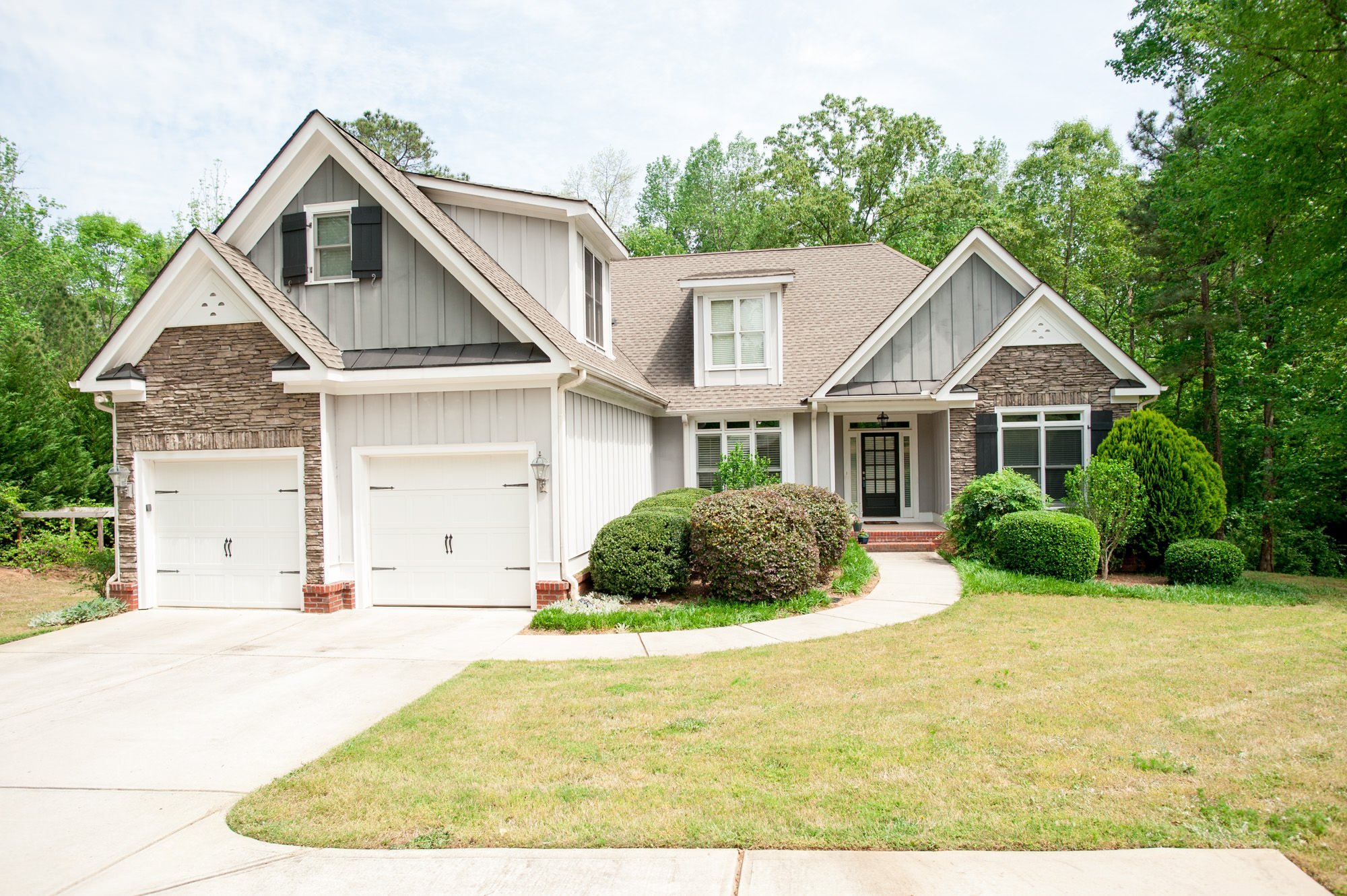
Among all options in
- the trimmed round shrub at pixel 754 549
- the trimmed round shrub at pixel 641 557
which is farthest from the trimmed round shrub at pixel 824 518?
the trimmed round shrub at pixel 641 557

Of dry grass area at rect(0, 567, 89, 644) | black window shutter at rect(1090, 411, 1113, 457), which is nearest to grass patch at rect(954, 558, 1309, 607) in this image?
black window shutter at rect(1090, 411, 1113, 457)

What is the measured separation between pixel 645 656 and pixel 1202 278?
65.4ft

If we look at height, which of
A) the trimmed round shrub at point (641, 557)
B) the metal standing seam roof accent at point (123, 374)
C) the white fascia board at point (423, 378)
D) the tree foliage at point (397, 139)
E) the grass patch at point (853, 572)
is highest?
the tree foliage at point (397, 139)

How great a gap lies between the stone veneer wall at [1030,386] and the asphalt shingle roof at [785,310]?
3100mm

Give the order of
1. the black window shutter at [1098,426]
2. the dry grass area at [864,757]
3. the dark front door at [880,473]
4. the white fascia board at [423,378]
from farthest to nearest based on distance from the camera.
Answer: the dark front door at [880,473], the black window shutter at [1098,426], the white fascia board at [423,378], the dry grass area at [864,757]

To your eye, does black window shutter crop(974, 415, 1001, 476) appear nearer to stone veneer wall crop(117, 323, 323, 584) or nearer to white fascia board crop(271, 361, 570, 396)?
white fascia board crop(271, 361, 570, 396)

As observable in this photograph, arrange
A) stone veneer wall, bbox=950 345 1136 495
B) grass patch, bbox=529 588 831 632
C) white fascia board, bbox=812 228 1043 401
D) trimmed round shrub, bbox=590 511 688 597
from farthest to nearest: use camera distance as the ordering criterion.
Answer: white fascia board, bbox=812 228 1043 401, stone veneer wall, bbox=950 345 1136 495, trimmed round shrub, bbox=590 511 688 597, grass patch, bbox=529 588 831 632

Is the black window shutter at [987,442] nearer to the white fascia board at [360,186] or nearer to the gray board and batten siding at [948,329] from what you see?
Answer: the gray board and batten siding at [948,329]

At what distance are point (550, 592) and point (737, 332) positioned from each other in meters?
8.39

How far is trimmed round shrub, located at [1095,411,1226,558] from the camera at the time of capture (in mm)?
12516

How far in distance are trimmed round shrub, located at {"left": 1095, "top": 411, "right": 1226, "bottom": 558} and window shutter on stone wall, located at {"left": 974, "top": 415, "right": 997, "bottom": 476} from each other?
2161 mm

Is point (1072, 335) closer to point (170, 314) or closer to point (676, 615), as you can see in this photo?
point (676, 615)

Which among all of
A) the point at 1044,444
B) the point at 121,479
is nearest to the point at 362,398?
the point at 121,479

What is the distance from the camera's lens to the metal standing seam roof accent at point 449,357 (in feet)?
32.7
